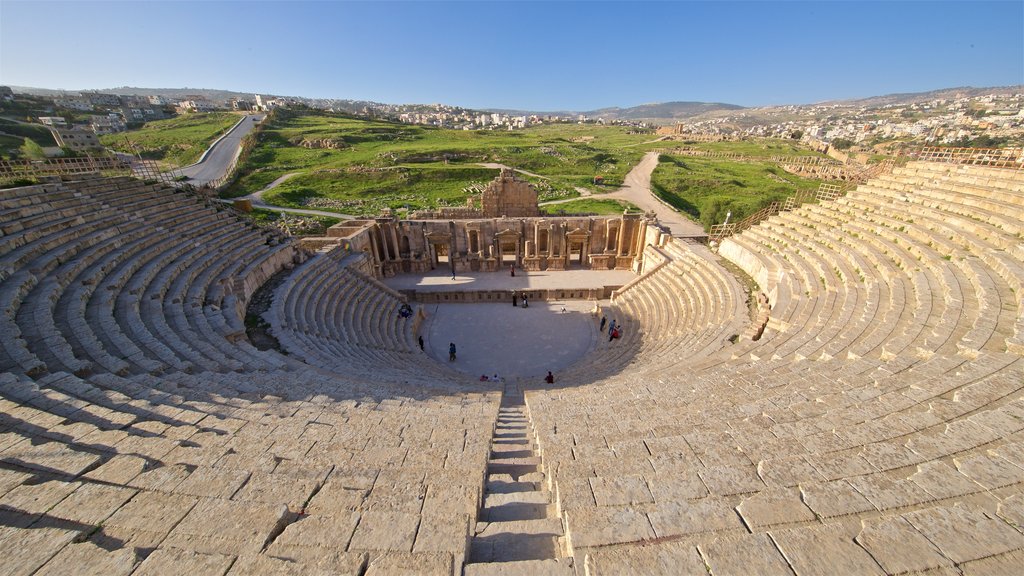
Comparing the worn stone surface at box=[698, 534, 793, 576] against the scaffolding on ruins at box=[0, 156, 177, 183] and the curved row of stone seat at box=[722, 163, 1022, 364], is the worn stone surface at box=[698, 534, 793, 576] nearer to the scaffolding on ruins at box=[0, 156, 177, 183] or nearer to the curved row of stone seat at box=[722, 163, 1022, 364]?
the curved row of stone seat at box=[722, 163, 1022, 364]

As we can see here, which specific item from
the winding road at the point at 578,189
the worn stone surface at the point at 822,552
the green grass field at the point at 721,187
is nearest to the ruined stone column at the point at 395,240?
the winding road at the point at 578,189

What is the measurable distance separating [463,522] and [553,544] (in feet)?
3.20

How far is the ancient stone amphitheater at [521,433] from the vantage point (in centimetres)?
339

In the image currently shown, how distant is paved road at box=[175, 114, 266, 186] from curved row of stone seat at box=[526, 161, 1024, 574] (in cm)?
4536

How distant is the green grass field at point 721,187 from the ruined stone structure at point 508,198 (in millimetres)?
21020

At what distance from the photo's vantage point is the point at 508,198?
27.4 m

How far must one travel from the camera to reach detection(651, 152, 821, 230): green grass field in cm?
4094

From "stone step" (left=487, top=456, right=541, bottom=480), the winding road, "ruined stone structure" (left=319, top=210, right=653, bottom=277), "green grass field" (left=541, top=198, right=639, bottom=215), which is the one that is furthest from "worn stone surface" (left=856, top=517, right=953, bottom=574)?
"green grass field" (left=541, top=198, right=639, bottom=215)

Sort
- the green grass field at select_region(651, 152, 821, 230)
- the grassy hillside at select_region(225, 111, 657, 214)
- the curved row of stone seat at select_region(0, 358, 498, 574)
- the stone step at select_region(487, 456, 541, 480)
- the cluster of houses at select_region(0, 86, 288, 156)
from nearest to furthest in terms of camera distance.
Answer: the curved row of stone seat at select_region(0, 358, 498, 574) < the stone step at select_region(487, 456, 541, 480) < the green grass field at select_region(651, 152, 821, 230) < the grassy hillside at select_region(225, 111, 657, 214) < the cluster of houses at select_region(0, 86, 288, 156)

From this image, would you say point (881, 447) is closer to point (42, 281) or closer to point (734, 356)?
point (734, 356)

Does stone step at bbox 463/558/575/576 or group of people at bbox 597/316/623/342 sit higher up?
stone step at bbox 463/558/575/576

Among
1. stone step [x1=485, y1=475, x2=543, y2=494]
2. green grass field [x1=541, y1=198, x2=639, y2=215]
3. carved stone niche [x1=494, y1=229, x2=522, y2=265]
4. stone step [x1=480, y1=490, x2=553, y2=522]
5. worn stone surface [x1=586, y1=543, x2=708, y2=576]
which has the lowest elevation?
green grass field [x1=541, y1=198, x2=639, y2=215]

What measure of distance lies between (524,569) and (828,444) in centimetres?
439

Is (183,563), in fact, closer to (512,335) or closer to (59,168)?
(512,335)
